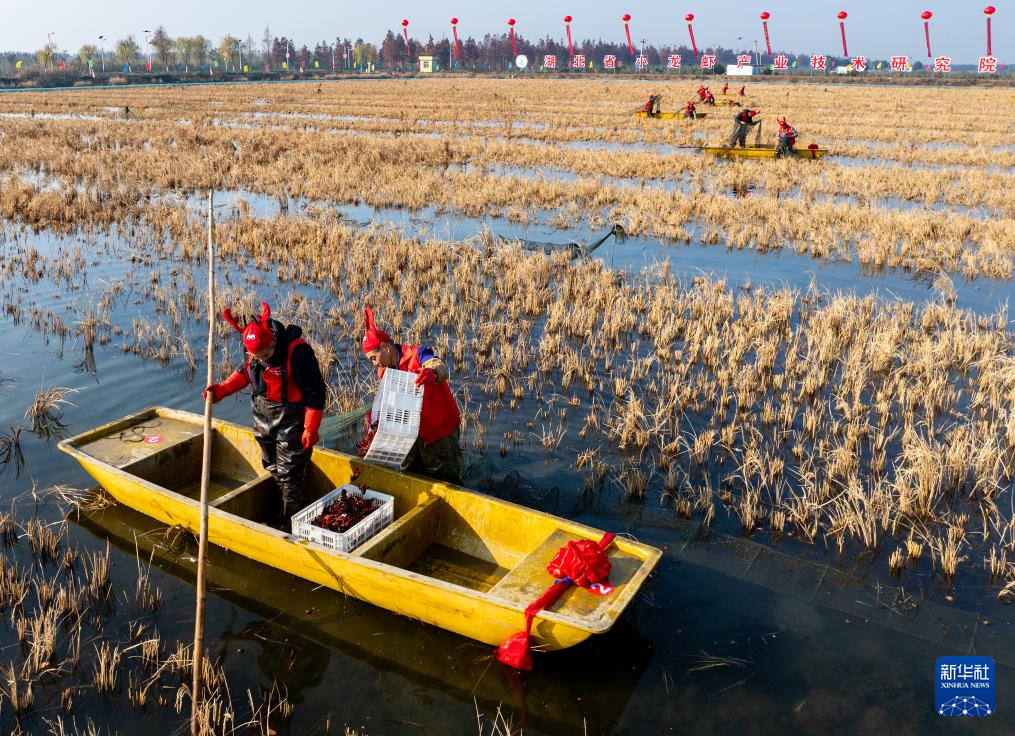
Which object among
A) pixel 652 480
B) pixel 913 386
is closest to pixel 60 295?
A: pixel 652 480

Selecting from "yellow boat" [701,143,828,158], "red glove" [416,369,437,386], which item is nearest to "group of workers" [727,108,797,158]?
"yellow boat" [701,143,828,158]

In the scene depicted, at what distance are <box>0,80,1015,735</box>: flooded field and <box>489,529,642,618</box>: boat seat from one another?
514mm

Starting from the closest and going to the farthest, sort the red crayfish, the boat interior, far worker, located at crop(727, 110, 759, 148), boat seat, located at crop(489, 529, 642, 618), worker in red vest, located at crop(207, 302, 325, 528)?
boat seat, located at crop(489, 529, 642, 618) → the boat interior → worker in red vest, located at crop(207, 302, 325, 528) → the red crayfish → far worker, located at crop(727, 110, 759, 148)

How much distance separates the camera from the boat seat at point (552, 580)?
4.86 meters

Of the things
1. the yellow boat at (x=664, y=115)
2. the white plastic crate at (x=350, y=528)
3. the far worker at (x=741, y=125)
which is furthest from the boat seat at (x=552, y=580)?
the yellow boat at (x=664, y=115)

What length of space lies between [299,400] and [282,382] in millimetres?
212

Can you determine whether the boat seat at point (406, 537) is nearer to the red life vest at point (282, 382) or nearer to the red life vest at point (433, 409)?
the red life vest at point (433, 409)

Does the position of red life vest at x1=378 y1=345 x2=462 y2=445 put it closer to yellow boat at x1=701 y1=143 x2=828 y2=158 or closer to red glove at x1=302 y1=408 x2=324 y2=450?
red glove at x1=302 y1=408 x2=324 y2=450

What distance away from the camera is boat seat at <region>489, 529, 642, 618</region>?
4863 millimetres

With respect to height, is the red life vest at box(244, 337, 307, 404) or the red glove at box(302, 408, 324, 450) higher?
the red life vest at box(244, 337, 307, 404)

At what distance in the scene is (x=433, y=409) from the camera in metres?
6.35

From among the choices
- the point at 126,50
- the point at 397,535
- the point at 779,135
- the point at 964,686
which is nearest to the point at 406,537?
the point at 397,535

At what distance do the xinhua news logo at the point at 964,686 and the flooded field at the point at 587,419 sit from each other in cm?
10

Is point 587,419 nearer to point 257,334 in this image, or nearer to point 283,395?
point 283,395
